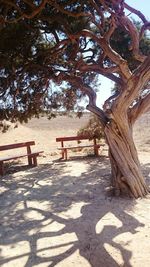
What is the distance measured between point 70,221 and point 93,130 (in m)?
7.40

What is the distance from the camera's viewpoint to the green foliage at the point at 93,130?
1343 cm

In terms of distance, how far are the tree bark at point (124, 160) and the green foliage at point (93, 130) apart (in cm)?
552

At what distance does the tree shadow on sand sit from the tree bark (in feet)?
1.21

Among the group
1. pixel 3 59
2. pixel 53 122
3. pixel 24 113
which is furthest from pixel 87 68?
pixel 53 122

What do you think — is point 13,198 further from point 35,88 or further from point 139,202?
point 35,88

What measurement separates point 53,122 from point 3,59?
2101cm

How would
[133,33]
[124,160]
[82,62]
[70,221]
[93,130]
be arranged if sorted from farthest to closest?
[93,130], [82,62], [133,33], [124,160], [70,221]

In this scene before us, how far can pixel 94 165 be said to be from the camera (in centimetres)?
1113

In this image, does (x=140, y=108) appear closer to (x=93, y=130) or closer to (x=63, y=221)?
(x=63, y=221)

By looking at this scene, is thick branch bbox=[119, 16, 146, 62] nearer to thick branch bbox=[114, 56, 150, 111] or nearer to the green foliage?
thick branch bbox=[114, 56, 150, 111]

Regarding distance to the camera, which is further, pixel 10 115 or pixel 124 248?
pixel 10 115

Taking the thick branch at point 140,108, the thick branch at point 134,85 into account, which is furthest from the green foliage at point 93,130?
the thick branch at point 134,85

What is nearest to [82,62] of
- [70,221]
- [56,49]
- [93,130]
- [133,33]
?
[56,49]

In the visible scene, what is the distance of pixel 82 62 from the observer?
29.5ft
